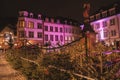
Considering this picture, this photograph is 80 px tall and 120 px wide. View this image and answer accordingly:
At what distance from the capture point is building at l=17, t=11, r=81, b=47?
2098 inches

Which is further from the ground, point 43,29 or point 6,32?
point 43,29

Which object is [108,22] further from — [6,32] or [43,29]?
[6,32]

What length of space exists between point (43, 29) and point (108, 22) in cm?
1678

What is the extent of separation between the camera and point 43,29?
5797cm

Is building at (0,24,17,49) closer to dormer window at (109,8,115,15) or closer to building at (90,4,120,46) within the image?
building at (90,4,120,46)

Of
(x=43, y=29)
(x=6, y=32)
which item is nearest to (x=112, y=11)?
(x=43, y=29)

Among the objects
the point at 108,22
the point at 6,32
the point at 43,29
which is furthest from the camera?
the point at 43,29

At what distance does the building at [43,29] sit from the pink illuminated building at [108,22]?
28.6ft

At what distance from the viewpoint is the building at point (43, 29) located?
53.3 meters

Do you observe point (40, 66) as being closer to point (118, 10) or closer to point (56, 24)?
point (118, 10)

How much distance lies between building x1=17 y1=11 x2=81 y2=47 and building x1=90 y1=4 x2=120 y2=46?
8.71 metres

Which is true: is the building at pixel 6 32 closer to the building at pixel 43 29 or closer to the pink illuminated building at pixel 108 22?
the building at pixel 43 29

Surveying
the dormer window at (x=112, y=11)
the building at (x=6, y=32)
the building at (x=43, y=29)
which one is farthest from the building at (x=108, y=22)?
the building at (x=6, y=32)

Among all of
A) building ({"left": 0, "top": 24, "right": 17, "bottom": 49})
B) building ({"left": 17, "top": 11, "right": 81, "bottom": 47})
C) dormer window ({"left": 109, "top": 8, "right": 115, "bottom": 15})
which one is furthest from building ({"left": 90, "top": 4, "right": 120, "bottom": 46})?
building ({"left": 0, "top": 24, "right": 17, "bottom": 49})
